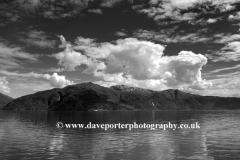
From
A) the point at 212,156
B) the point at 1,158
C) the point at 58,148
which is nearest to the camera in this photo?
the point at 1,158

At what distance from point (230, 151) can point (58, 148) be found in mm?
33913

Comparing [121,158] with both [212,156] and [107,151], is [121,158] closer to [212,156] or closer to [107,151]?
[107,151]

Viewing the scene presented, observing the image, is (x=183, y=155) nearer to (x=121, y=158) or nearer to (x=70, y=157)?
(x=121, y=158)

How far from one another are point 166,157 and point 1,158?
26.9m

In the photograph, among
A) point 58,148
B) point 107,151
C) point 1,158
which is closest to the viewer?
point 1,158

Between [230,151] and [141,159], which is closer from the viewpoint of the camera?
[141,159]

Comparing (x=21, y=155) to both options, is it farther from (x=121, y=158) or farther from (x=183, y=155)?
(x=183, y=155)

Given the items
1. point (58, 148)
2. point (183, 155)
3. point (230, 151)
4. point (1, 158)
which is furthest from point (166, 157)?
point (1, 158)

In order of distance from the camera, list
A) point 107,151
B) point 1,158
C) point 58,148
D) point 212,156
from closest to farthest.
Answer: point 1,158 < point 212,156 < point 107,151 < point 58,148

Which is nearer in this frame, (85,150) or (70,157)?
(70,157)

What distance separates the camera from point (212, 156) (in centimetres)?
3772

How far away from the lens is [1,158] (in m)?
35.3

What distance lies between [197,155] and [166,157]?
623 cm

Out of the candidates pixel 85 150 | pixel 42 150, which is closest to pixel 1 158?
pixel 42 150
